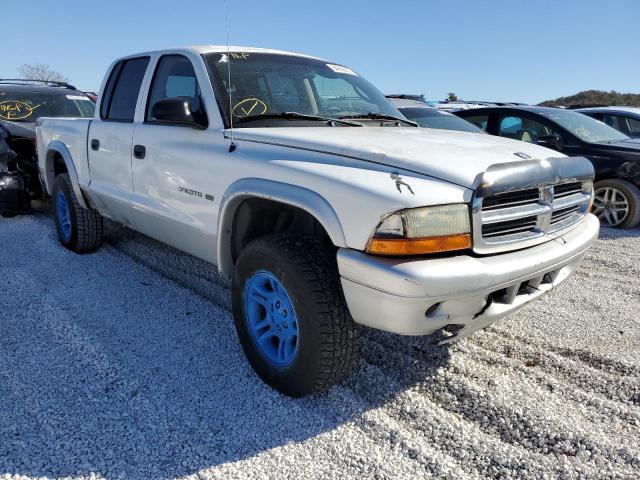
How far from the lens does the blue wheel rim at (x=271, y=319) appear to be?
102 inches

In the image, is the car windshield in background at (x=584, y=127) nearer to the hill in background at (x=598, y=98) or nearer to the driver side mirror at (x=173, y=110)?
the driver side mirror at (x=173, y=110)

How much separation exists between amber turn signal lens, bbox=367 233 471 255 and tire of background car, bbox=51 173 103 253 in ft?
11.9

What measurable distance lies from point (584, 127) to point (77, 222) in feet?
21.2

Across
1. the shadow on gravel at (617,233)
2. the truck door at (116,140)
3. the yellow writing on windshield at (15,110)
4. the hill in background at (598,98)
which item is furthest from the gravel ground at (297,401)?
the hill in background at (598,98)

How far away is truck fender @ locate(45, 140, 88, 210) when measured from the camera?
4.70m

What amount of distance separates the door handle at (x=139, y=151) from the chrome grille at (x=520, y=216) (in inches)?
94.8

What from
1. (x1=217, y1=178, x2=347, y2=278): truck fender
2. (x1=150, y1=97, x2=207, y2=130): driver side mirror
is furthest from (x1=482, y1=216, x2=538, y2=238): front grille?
(x1=150, y1=97, x2=207, y2=130): driver side mirror

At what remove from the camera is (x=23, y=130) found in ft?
22.5

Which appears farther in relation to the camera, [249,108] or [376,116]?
[376,116]

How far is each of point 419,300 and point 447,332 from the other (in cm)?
37

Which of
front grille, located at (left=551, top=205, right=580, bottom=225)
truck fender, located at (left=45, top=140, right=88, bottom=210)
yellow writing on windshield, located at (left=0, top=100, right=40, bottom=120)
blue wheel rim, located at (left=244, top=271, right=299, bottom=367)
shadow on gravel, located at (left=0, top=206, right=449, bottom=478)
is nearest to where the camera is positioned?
shadow on gravel, located at (left=0, top=206, right=449, bottom=478)

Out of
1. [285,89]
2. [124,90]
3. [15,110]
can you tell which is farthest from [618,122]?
[15,110]

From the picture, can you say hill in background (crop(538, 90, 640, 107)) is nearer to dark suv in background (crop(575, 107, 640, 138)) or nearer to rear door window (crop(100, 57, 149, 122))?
dark suv in background (crop(575, 107, 640, 138))

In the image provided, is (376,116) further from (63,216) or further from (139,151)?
(63,216)
